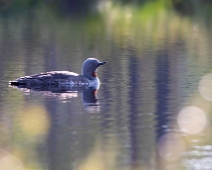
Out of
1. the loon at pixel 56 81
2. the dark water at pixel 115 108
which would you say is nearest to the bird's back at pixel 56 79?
the loon at pixel 56 81

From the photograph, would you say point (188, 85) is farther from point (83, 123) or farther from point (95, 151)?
point (95, 151)

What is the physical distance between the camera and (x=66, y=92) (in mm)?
16031

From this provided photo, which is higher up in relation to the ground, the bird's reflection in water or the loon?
the loon

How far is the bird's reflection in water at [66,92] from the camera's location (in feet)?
48.2

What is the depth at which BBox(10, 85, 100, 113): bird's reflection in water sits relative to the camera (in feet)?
48.2

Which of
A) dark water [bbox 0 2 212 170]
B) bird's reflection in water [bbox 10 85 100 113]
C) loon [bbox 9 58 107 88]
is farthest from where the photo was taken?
loon [bbox 9 58 107 88]

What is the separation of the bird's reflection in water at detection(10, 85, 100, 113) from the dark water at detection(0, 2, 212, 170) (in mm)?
24

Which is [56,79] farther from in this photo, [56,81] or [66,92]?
[66,92]

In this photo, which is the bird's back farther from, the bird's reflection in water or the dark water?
the dark water

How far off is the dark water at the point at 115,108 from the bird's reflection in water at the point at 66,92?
0.02 metres

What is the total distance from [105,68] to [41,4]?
24.5m

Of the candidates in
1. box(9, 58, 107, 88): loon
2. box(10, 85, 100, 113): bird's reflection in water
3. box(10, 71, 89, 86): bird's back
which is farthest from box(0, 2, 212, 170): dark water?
box(10, 71, 89, 86): bird's back

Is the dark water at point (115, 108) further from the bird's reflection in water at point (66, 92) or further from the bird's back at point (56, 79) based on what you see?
the bird's back at point (56, 79)

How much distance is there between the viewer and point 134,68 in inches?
733
